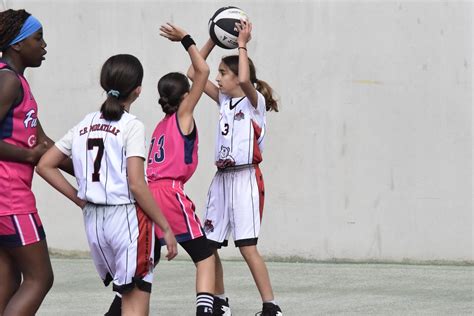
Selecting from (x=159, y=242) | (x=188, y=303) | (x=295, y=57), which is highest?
(x=295, y=57)

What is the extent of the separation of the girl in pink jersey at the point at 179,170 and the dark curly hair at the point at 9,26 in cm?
106

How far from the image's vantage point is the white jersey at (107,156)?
5.68 m

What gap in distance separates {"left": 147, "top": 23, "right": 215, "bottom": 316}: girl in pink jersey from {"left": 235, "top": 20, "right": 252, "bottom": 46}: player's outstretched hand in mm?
545

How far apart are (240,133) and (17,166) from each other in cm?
209

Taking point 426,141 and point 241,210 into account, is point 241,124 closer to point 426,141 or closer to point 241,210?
point 241,210

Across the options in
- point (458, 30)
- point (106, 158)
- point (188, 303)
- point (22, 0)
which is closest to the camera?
point (106, 158)

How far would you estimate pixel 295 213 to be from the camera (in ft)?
33.1

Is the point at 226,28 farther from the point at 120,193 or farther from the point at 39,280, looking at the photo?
the point at 39,280

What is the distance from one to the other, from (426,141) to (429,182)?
1.13 feet

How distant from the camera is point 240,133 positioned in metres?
7.59

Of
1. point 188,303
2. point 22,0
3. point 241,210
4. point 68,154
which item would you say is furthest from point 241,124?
point 22,0

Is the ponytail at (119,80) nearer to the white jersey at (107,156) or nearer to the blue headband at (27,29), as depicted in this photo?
the white jersey at (107,156)

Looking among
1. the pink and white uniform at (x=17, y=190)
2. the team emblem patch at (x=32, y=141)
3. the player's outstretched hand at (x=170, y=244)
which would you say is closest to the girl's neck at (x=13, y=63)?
the pink and white uniform at (x=17, y=190)

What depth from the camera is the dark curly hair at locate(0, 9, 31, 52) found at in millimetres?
5945
